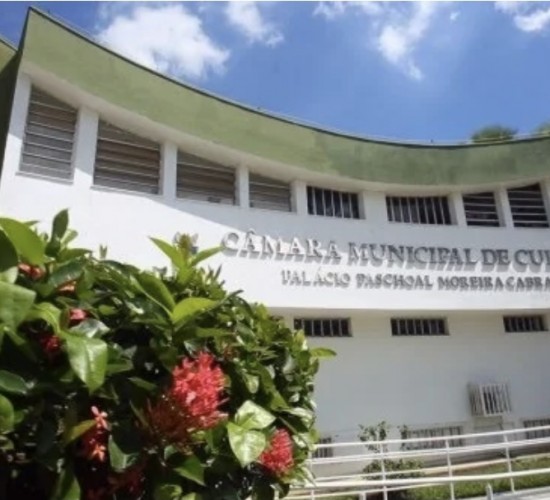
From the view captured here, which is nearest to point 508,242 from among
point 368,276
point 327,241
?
point 368,276

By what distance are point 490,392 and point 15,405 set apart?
474 inches

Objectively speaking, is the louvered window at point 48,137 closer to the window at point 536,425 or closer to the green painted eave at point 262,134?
the green painted eave at point 262,134

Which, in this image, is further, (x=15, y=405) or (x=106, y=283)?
(x=106, y=283)

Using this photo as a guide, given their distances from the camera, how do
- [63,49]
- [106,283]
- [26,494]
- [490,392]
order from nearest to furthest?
[26,494], [106,283], [63,49], [490,392]

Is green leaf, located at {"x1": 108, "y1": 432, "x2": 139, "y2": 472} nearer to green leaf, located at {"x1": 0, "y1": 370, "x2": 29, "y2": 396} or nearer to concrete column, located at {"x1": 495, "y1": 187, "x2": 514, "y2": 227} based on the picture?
green leaf, located at {"x1": 0, "y1": 370, "x2": 29, "y2": 396}

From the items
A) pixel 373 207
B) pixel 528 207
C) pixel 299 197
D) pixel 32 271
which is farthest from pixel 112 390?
pixel 528 207

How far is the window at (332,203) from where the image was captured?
451 inches

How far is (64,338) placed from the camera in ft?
3.81

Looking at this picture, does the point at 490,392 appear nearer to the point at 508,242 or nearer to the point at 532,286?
the point at 532,286

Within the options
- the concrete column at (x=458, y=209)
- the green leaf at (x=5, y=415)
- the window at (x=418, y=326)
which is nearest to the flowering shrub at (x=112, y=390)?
the green leaf at (x=5, y=415)

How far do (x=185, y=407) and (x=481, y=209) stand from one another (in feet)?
41.9

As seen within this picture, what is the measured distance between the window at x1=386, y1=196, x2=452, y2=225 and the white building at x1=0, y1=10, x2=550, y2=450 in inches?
2.1

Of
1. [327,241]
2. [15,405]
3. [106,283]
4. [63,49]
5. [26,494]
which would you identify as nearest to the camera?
[15,405]

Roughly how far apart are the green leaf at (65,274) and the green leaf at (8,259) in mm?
159
